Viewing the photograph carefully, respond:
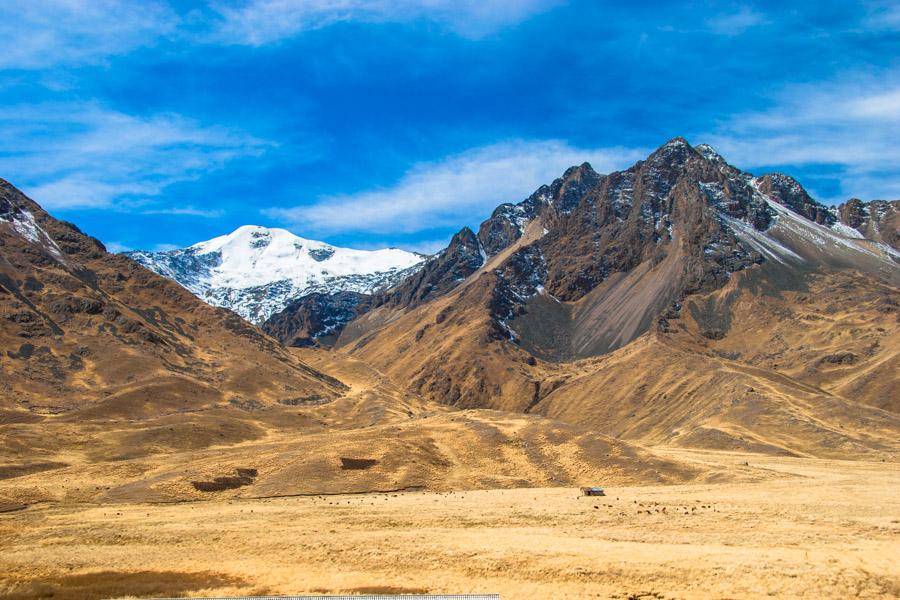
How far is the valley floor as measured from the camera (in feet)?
128

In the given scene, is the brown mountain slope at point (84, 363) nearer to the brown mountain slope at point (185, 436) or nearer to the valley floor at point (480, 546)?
the brown mountain slope at point (185, 436)

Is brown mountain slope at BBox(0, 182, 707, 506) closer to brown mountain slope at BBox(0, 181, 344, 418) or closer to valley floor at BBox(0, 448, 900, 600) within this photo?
brown mountain slope at BBox(0, 181, 344, 418)

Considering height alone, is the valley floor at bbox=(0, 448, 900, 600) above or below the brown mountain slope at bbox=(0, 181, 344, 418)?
below

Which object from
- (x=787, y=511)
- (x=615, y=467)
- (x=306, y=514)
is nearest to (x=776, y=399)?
(x=615, y=467)

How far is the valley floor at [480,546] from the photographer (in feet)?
128

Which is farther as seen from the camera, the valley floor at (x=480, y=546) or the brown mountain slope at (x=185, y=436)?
the brown mountain slope at (x=185, y=436)

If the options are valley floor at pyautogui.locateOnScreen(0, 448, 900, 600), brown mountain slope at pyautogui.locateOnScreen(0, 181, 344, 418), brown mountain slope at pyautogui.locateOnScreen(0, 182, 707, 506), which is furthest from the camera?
brown mountain slope at pyautogui.locateOnScreen(0, 181, 344, 418)

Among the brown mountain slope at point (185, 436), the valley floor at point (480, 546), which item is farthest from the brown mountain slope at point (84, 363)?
the valley floor at point (480, 546)

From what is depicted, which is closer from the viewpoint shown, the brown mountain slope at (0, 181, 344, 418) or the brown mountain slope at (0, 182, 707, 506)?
the brown mountain slope at (0, 182, 707, 506)

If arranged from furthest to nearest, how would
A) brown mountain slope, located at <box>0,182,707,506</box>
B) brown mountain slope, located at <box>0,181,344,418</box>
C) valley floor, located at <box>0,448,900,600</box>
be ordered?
brown mountain slope, located at <box>0,181,344,418</box>
brown mountain slope, located at <box>0,182,707,506</box>
valley floor, located at <box>0,448,900,600</box>

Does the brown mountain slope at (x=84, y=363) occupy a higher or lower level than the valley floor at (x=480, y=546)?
higher

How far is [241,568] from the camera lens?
43969mm

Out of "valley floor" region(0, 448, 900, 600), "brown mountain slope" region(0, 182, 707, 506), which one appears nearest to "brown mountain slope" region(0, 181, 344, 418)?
"brown mountain slope" region(0, 182, 707, 506)

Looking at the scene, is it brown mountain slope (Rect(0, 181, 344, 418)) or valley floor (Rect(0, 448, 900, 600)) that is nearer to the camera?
valley floor (Rect(0, 448, 900, 600))
